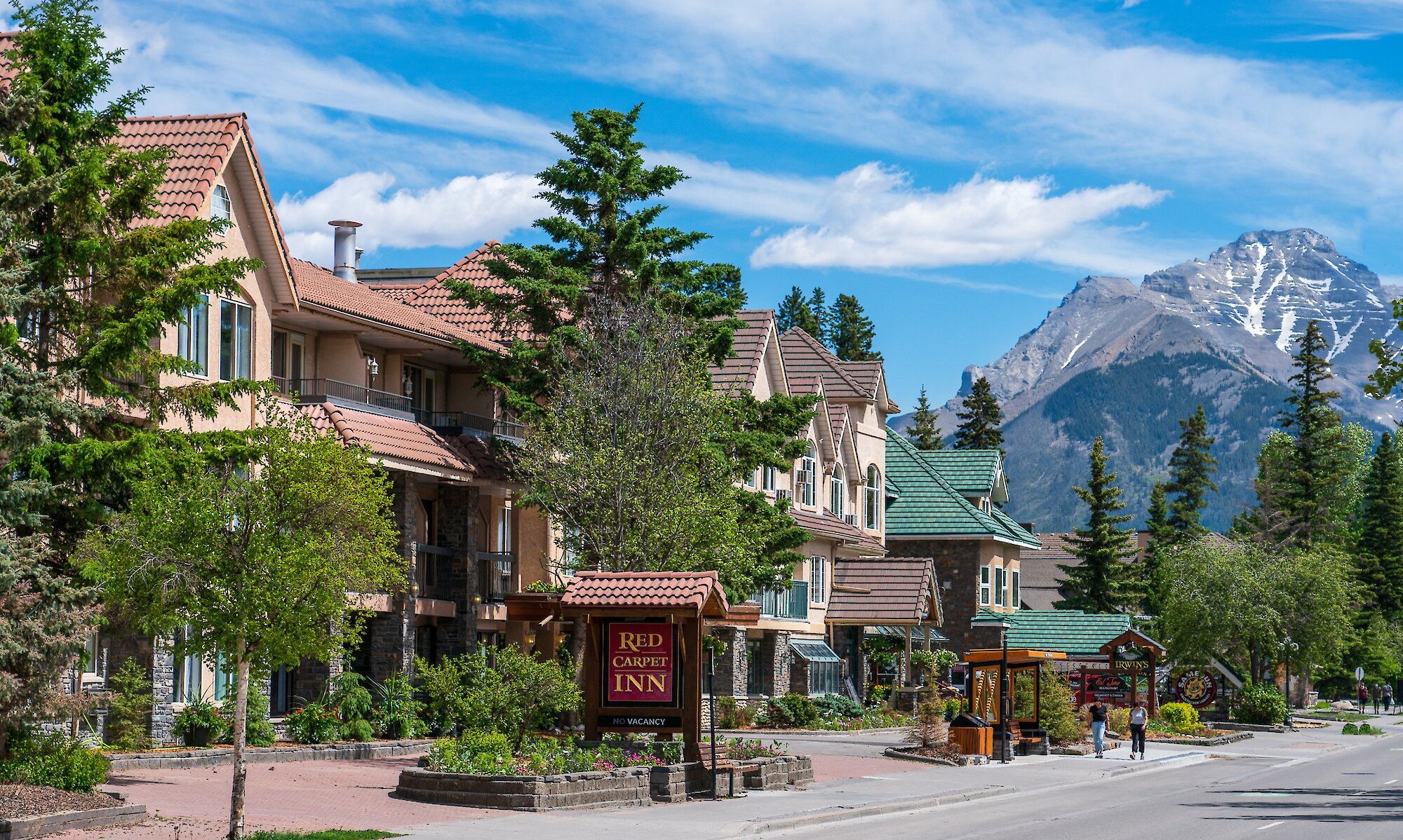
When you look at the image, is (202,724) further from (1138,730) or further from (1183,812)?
(1138,730)

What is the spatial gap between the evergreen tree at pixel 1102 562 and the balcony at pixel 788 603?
94.2 feet

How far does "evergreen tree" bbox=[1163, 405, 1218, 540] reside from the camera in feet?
340

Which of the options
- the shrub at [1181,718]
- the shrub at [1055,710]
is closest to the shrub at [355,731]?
the shrub at [1055,710]

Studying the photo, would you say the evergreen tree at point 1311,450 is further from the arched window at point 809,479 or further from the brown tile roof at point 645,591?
the brown tile roof at point 645,591

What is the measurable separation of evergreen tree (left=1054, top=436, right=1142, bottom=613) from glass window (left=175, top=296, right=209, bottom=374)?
54.7 metres

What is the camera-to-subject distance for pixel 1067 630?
61188 mm

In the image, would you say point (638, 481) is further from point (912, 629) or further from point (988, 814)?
point (912, 629)

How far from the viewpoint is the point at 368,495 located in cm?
1806

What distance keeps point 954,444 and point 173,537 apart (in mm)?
84992

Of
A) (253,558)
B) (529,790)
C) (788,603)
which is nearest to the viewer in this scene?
(253,558)


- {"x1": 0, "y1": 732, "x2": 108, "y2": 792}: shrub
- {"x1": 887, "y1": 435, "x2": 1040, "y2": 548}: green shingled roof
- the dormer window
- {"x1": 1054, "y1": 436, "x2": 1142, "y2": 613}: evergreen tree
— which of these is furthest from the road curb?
{"x1": 1054, "y1": 436, "x2": 1142, "y2": 613}: evergreen tree

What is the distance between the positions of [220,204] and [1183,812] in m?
20.5

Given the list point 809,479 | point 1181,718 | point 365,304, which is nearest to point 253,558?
point 365,304

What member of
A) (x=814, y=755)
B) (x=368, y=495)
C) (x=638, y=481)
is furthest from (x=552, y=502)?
(x=368, y=495)
